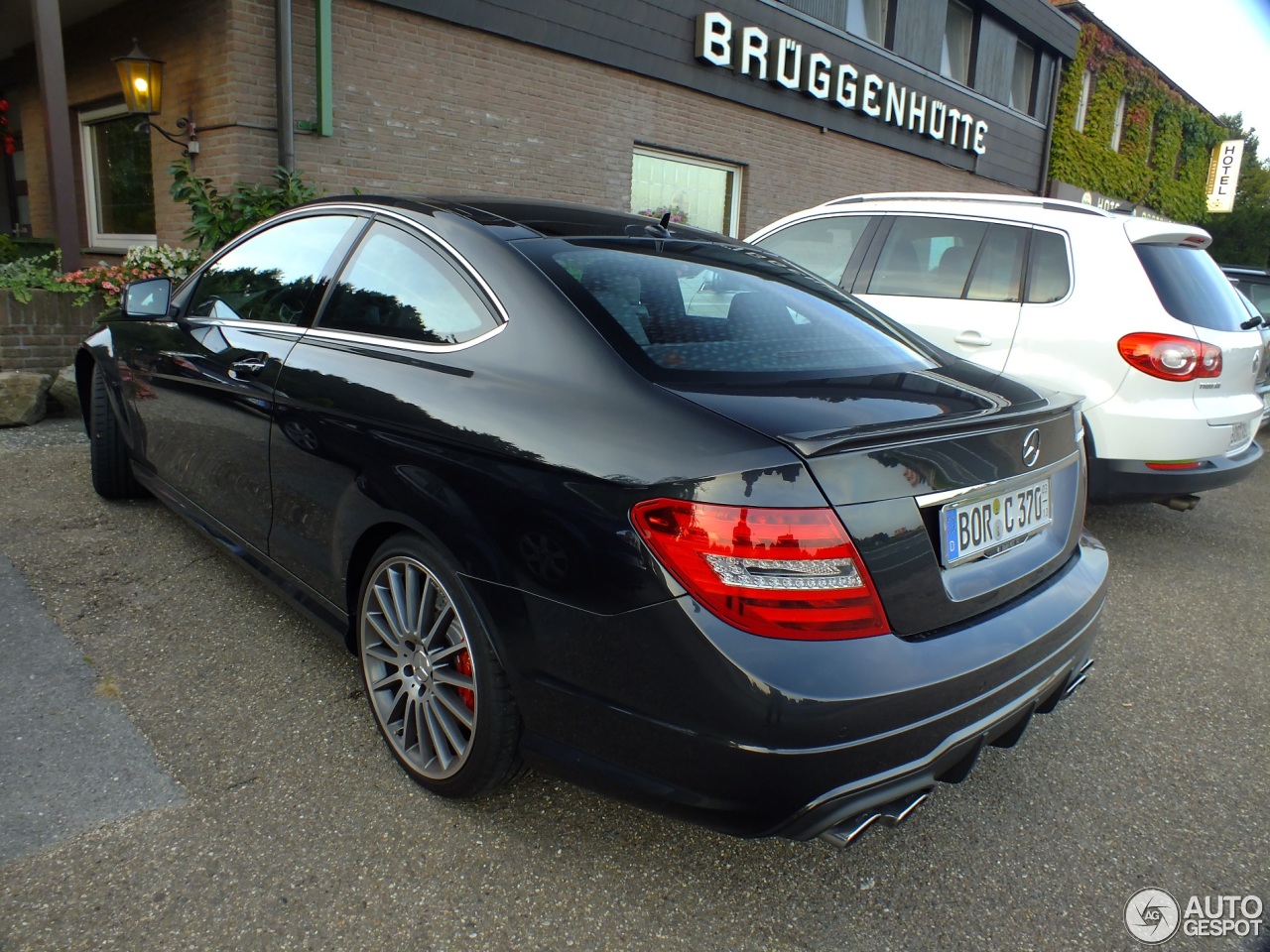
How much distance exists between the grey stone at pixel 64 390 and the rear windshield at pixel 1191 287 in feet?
21.3

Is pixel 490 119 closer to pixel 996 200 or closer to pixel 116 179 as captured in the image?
pixel 116 179

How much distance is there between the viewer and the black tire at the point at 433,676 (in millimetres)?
2008

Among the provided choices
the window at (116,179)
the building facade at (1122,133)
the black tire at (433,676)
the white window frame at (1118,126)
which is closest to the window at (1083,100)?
the building facade at (1122,133)

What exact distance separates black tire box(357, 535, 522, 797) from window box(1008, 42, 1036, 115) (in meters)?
18.2

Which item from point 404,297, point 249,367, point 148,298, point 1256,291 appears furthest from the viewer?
point 1256,291

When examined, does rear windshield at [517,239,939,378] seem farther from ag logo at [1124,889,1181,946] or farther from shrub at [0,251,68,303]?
shrub at [0,251,68,303]

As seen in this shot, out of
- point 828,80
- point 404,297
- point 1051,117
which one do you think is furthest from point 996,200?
point 1051,117

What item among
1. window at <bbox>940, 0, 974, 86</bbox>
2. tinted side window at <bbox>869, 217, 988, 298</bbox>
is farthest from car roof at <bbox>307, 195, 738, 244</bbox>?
A: window at <bbox>940, 0, 974, 86</bbox>

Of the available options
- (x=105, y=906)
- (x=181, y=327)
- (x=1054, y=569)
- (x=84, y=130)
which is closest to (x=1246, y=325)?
(x=1054, y=569)

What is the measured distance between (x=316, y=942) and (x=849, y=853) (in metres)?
1.21

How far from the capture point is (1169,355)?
4.08 m

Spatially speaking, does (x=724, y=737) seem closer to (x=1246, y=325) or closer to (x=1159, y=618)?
(x=1159, y=618)

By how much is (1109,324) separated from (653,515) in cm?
343

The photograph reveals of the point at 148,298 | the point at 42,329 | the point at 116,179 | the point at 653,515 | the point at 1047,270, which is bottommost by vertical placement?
the point at 42,329
